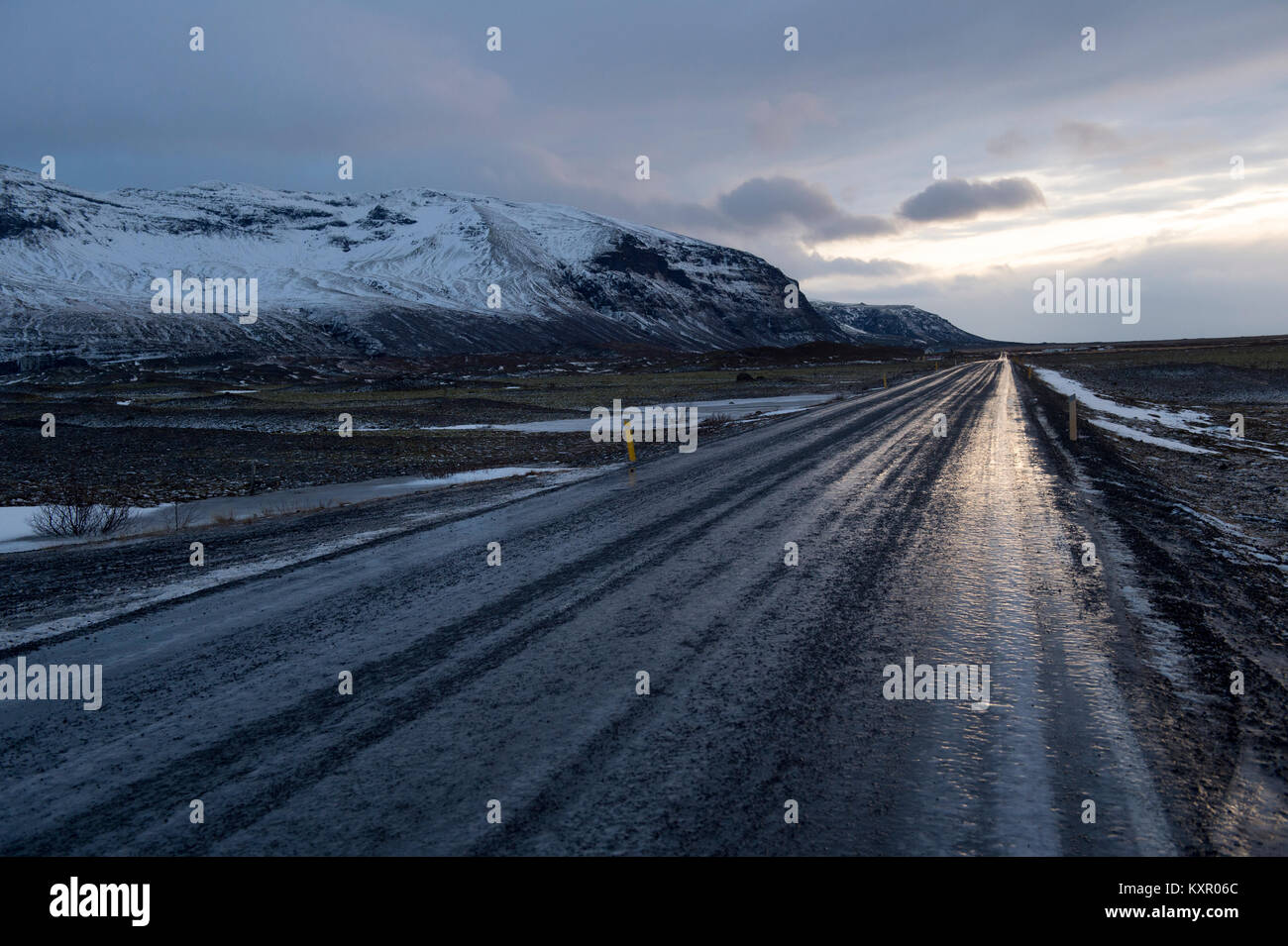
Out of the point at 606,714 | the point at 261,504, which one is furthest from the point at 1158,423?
the point at 261,504

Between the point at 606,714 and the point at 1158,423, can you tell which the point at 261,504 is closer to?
the point at 606,714

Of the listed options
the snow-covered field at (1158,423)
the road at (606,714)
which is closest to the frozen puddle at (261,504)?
the road at (606,714)

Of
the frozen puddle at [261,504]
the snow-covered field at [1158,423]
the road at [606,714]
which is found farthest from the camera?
the snow-covered field at [1158,423]

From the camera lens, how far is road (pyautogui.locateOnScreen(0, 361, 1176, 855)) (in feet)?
12.0

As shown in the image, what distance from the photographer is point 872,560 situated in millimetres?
8492

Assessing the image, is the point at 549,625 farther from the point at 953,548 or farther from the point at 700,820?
the point at 953,548

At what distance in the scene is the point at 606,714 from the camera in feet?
15.8

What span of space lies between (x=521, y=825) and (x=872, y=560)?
589 cm

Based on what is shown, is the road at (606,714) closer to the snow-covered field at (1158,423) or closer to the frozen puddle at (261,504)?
the frozen puddle at (261,504)

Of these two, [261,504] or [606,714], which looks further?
[261,504]

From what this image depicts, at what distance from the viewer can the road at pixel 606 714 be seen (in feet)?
12.0

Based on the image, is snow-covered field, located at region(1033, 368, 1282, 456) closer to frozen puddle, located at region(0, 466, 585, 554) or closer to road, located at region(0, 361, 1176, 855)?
road, located at region(0, 361, 1176, 855)

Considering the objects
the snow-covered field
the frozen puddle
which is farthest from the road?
the snow-covered field
